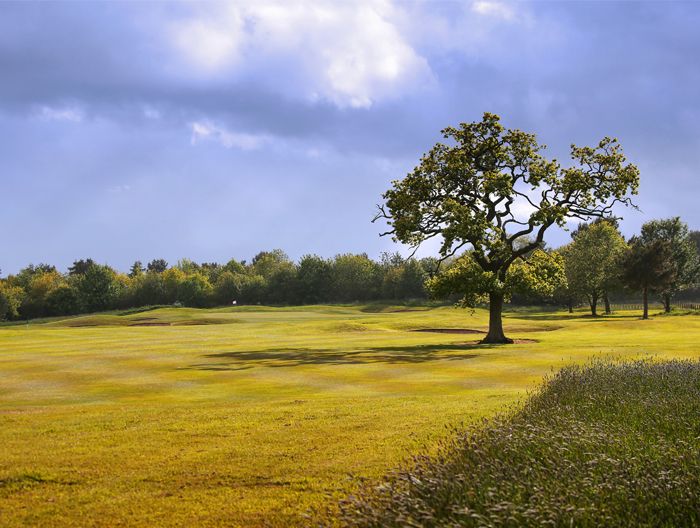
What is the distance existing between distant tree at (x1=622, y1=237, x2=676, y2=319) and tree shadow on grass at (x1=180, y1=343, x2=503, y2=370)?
2178 inches

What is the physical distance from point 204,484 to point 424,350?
3250cm

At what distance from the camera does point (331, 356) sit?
38438 millimetres

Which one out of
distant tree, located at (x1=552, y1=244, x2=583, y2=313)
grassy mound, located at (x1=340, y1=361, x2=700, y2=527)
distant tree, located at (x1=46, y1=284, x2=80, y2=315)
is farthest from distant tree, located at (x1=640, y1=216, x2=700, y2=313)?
distant tree, located at (x1=46, y1=284, x2=80, y2=315)

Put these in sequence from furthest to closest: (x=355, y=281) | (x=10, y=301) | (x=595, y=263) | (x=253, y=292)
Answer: (x=253, y=292), (x=355, y=281), (x=10, y=301), (x=595, y=263)

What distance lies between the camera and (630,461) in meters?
8.39

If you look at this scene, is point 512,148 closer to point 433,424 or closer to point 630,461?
point 433,424

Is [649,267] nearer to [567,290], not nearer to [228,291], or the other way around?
[567,290]

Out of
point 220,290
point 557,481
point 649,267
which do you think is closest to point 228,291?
point 220,290

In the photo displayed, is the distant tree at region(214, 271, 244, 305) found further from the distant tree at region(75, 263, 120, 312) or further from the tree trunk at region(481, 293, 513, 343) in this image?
the tree trunk at region(481, 293, 513, 343)

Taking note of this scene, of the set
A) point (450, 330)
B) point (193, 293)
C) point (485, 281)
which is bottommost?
point (450, 330)

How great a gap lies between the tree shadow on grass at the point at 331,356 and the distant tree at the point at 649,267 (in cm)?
5532

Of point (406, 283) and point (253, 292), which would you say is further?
point (253, 292)

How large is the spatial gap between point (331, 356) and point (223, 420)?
70.6ft

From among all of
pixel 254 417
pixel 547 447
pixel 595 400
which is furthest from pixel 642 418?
pixel 254 417
